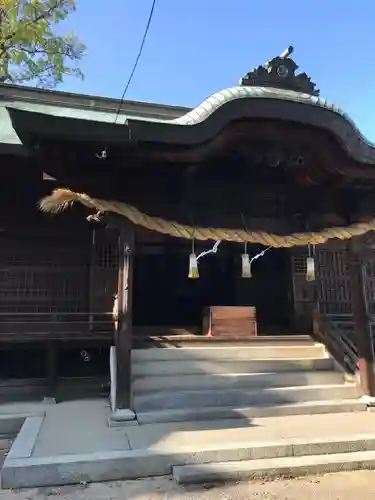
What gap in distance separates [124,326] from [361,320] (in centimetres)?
363

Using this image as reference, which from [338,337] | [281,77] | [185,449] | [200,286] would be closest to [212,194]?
[281,77]

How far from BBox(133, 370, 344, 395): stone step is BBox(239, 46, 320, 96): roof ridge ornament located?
4231 millimetres

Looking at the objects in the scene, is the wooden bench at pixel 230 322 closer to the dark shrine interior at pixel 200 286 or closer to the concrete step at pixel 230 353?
the concrete step at pixel 230 353

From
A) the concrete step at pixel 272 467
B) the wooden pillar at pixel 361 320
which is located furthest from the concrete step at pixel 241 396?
the concrete step at pixel 272 467

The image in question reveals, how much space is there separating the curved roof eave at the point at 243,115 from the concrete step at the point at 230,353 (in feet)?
10.8

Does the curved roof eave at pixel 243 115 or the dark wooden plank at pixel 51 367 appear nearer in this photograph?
the curved roof eave at pixel 243 115

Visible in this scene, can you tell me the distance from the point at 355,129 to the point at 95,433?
17.3 ft

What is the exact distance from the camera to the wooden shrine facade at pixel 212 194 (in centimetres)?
558

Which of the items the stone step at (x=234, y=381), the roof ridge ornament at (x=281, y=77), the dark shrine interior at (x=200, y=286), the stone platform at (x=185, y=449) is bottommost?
the stone platform at (x=185, y=449)

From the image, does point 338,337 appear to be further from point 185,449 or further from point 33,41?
point 33,41

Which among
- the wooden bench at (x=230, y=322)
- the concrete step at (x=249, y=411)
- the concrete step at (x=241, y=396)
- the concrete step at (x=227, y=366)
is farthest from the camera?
the wooden bench at (x=230, y=322)

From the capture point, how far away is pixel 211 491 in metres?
3.86

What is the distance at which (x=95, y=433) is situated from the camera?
16.3 feet

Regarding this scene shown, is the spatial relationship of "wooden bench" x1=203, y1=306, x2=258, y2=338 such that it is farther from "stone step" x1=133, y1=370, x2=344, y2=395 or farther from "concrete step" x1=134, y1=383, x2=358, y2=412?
"concrete step" x1=134, y1=383, x2=358, y2=412
